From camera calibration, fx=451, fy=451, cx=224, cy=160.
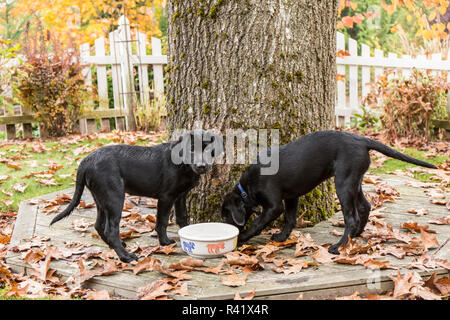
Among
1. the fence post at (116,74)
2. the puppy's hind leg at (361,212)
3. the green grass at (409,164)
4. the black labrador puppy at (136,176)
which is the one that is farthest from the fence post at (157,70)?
the puppy's hind leg at (361,212)

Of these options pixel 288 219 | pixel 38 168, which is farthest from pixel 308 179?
pixel 38 168

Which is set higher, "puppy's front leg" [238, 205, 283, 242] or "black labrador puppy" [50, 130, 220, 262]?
"black labrador puppy" [50, 130, 220, 262]

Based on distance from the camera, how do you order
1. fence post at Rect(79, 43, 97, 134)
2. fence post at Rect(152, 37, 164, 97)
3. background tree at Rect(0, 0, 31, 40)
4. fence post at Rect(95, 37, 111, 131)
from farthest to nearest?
background tree at Rect(0, 0, 31, 40) → fence post at Rect(152, 37, 164, 97) → fence post at Rect(95, 37, 111, 131) → fence post at Rect(79, 43, 97, 134)

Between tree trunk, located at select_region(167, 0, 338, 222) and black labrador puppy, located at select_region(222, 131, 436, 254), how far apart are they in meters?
0.36

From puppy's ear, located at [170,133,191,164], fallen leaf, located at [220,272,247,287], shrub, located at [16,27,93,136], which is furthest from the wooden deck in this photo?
shrub, located at [16,27,93,136]

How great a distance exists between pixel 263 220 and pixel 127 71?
7066 millimetres

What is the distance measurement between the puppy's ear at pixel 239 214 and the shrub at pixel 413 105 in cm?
540

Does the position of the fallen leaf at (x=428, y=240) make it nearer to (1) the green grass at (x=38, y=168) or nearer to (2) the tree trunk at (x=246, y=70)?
(2) the tree trunk at (x=246, y=70)

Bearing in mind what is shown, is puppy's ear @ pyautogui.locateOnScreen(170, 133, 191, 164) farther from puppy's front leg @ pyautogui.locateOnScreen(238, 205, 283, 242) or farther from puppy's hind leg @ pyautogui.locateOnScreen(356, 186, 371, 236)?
puppy's hind leg @ pyautogui.locateOnScreen(356, 186, 371, 236)

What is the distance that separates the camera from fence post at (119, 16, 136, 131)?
31.8 ft

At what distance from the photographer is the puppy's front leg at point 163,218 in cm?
364

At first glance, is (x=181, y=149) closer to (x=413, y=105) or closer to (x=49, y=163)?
(x=49, y=163)
